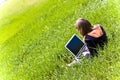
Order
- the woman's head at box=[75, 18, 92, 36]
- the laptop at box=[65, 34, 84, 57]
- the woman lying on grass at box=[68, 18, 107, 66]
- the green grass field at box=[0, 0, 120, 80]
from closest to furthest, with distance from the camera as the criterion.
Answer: the green grass field at box=[0, 0, 120, 80]
the woman lying on grass at box=[68, 18, 107, 66]
the woman's head at box=[75, 18, 92, 36]
the laptop at box=[65, 34, 84, 57]

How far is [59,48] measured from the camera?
43.8 ft

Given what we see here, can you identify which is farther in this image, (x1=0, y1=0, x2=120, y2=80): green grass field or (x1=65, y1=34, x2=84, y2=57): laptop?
(x1=65, y1=34, x2=84, y2=57): laptop

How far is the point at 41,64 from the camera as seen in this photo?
13.2m

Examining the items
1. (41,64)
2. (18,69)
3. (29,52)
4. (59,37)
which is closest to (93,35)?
(41,64)

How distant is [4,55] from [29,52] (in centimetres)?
290

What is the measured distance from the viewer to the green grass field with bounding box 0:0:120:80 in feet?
32.1

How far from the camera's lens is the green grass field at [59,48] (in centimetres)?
977

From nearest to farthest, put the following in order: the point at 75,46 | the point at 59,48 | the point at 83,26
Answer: the point at 83,26
the point at 75,46
the point at 59,48

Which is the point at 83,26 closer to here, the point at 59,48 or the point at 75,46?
the point at 75,46

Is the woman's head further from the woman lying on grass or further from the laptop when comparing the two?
the laptop

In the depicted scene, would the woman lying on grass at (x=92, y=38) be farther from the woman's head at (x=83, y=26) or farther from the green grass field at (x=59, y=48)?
the green grass field at (x=59, y=48)

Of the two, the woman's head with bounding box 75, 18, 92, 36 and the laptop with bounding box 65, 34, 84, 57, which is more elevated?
the woman's head with bounding box 75, 18, 92, 36

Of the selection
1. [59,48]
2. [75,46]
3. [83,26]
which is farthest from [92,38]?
[59,48]

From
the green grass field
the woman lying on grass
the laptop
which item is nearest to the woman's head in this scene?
the woman lying on grass
